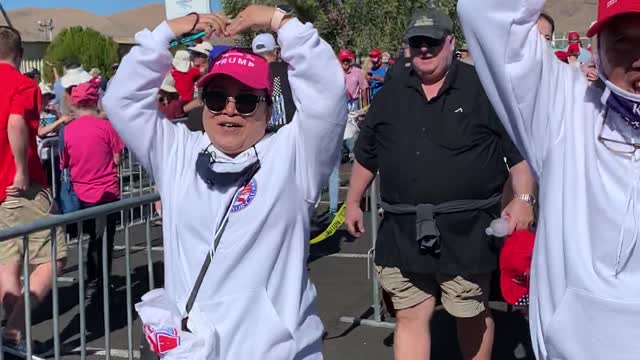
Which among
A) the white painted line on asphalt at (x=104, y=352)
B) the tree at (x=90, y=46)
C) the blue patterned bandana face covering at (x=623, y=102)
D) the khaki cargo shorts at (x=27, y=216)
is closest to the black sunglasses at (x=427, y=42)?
the blue patterned bandana face covering at (x=623, y=102)

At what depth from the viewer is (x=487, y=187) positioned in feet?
13.2

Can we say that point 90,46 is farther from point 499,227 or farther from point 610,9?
point 610,9

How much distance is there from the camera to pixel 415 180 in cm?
401

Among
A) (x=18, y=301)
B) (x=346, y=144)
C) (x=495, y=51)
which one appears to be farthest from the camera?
(x=346, y=144)

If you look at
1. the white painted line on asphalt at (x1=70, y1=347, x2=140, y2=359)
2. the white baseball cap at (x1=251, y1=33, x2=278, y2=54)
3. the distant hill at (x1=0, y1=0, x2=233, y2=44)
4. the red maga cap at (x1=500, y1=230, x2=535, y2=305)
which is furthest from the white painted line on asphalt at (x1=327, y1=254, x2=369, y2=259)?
the distant hill at (x1=0, y1=0, x2=233, y2=44)

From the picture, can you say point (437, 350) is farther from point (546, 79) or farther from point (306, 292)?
point (546, 79)

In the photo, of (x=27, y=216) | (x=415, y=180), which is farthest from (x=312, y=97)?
(x=27, y=216)

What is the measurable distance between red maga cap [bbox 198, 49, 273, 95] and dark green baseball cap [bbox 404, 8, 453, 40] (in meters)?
1.41

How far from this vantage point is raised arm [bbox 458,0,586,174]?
2.07 metres

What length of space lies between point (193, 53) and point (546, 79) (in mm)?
6731

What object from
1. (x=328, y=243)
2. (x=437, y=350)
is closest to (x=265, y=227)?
(x=437, y=350)

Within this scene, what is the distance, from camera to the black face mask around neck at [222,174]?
274 centimetres

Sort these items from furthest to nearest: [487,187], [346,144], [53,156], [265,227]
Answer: [346,144] → [53,156] → [487,187] → [265,227]

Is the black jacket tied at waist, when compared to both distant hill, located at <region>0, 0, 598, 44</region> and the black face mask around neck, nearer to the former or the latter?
the black face mask around neck
